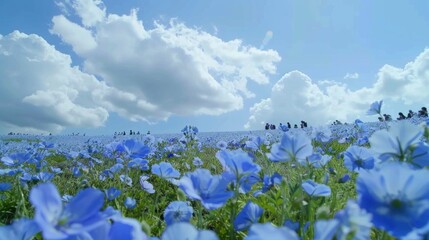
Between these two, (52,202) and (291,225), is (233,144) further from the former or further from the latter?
(52,202)

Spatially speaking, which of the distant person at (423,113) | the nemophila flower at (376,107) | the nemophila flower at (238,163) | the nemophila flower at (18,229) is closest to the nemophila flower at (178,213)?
the nemophila flower at (238,163)

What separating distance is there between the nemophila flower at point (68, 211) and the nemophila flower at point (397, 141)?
884 mm

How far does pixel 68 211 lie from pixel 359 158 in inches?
52.1

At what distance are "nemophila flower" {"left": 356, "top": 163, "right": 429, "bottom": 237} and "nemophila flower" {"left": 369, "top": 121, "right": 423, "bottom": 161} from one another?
0.34 meters

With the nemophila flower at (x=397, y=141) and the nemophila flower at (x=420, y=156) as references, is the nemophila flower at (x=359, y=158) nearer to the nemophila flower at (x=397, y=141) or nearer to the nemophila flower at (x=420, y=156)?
the nemophila flower at (x=420, y=156)

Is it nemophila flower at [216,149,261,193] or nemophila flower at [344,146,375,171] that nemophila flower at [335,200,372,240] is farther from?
nemophila flower at [344,146,375,171]

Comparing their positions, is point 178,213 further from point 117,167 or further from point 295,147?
point 117,167

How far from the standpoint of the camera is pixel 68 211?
0.87 meters

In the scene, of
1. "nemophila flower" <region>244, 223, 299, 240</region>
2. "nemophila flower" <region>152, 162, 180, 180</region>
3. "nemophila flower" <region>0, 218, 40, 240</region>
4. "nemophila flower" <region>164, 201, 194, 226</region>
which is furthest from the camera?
"nemophila flower" <region>152, 162, 180, 180</region>

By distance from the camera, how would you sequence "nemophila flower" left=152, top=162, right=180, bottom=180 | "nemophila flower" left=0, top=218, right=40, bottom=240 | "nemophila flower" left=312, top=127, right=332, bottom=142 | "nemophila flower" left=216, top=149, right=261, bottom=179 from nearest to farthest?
1. "nemophila flower" left=0, top=218, right=40, bottom=240
2. "nemophila flower" left=216, top=149, right=261, bottom=179
3. "nemophila flower" left=152, top=162, right=180, bottom=180
4. "nemophila flower" left=312, top=127, right=332, bottom=142

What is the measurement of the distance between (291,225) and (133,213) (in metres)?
1.77

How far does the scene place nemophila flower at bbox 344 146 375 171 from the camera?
165cm

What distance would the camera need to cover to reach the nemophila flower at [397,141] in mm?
1170

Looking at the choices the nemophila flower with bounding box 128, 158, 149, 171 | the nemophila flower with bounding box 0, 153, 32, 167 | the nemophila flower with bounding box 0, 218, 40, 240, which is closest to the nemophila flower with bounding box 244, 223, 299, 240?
the nemophila flower with bounding box 0, 218, 40, 240
